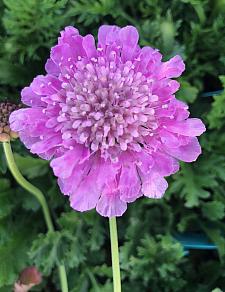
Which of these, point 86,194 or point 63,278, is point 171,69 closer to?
point 86,194

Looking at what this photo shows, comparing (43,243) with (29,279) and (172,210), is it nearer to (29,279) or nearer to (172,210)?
(29,279)

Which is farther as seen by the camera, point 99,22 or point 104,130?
point 99,22

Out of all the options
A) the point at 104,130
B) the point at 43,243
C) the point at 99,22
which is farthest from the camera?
the point at 99,22

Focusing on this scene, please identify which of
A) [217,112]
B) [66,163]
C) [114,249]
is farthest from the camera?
[217,112]

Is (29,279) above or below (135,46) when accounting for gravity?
below

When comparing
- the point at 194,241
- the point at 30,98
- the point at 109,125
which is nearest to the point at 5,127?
the point at 30,98

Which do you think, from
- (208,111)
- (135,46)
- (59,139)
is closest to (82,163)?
(59,139)
